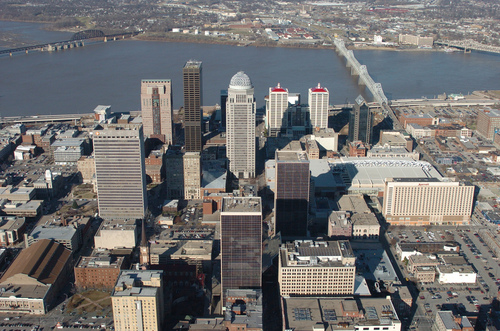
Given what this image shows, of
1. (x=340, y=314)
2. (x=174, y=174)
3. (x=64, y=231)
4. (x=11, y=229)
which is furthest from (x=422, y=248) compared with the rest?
(x=11, y=229)

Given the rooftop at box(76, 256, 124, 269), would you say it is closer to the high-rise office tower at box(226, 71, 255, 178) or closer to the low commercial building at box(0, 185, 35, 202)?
the low commercial building at box(0, 185, 35, 202)

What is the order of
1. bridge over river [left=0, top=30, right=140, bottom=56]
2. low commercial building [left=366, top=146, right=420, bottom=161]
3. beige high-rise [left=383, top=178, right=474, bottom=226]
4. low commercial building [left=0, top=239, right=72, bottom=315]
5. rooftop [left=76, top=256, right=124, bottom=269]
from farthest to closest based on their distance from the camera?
bridge over river [left=0, top=30, right=140, bottom=56] < low commercial building [left=366, top=146, right=420, bottom=161] < beige high-rise [left=383, top=178, right=474, bottom=226] < rooftop [left=76, top=256, right=124, bottom=269] < low commercial building [left=0, top=239, right=72, bottom=315]

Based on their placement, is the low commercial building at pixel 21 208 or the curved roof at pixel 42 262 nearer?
the curved roof at pixel 42 262

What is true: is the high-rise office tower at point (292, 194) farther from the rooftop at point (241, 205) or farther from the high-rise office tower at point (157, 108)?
the high-rise office tower at point (157, 108)

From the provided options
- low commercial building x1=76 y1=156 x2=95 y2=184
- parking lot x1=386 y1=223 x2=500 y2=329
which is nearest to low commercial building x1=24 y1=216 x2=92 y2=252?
low commercial building x1=76 y1=156 x2=95 y2=184

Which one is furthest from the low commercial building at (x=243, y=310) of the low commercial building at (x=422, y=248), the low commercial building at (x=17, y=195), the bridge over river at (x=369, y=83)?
the bridge over river at (x=369, y=83)
